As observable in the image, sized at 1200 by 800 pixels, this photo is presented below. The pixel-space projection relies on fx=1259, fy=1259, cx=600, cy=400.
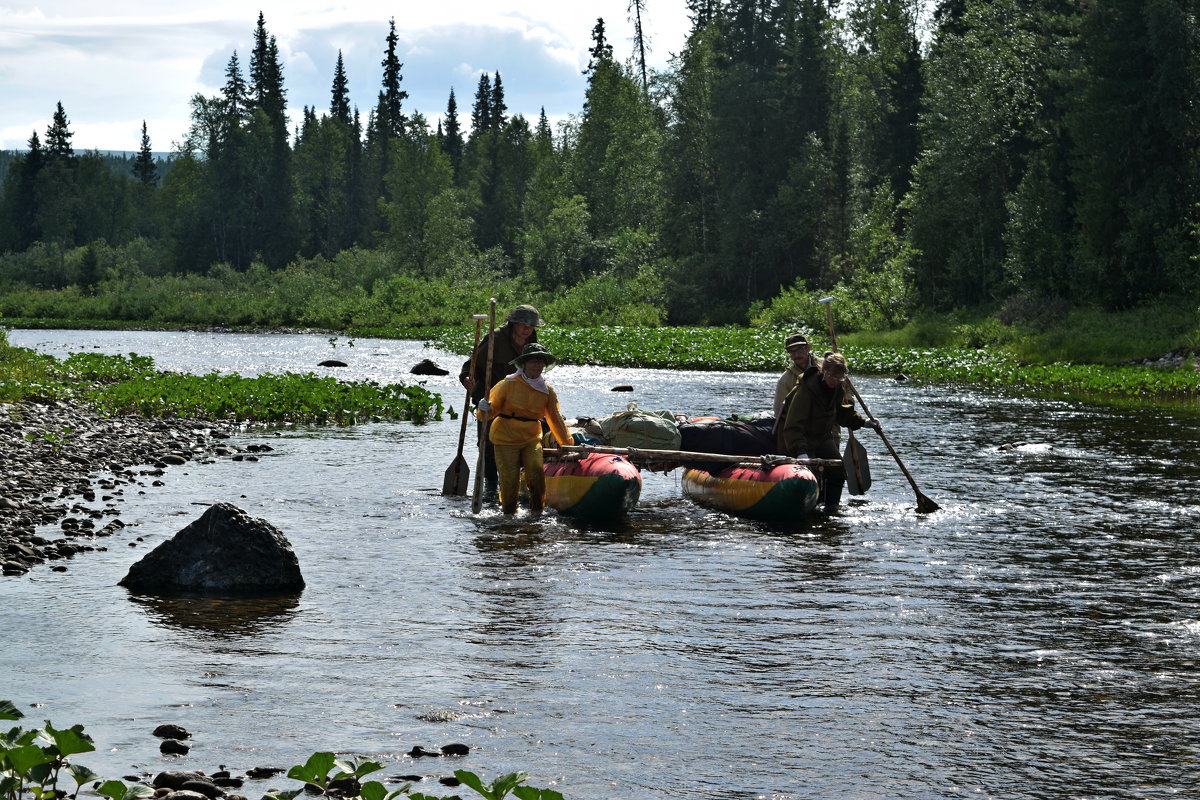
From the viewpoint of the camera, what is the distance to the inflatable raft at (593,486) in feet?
44.3

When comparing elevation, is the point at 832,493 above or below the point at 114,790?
below

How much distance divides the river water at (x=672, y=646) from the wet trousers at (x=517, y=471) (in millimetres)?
359

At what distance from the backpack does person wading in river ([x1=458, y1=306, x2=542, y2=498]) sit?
160 centimetres

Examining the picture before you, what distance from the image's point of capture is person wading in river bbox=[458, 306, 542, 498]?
13.7 meters

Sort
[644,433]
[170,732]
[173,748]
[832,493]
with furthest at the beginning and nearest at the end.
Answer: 1. [644,433]
2. [832,493]
3. [170,732]
4. [173,748]

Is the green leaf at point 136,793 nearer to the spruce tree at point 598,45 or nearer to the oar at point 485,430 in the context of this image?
the oar at point 485,430

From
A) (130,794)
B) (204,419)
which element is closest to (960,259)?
(204,419)

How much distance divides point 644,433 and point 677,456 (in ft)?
2.51

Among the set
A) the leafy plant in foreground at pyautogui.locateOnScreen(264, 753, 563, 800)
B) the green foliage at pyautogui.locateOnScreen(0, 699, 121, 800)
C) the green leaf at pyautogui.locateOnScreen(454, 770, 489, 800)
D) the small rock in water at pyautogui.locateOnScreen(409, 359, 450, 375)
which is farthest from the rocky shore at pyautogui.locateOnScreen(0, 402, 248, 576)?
the small rock in water at pyautogui.locateOnScreen(409, 359, 450, 375)

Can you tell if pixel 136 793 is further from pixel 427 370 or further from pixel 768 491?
pixel 427 370

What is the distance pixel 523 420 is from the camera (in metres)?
13.1

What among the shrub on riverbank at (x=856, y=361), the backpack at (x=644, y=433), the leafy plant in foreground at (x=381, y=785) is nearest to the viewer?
the leafy plant in foreground at (x=381, y=785)

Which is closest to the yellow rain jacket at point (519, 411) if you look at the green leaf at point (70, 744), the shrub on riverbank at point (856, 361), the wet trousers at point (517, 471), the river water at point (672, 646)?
the wet trousers at point (517, 471)

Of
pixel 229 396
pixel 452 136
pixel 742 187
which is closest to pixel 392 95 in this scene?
pixel 452 136
